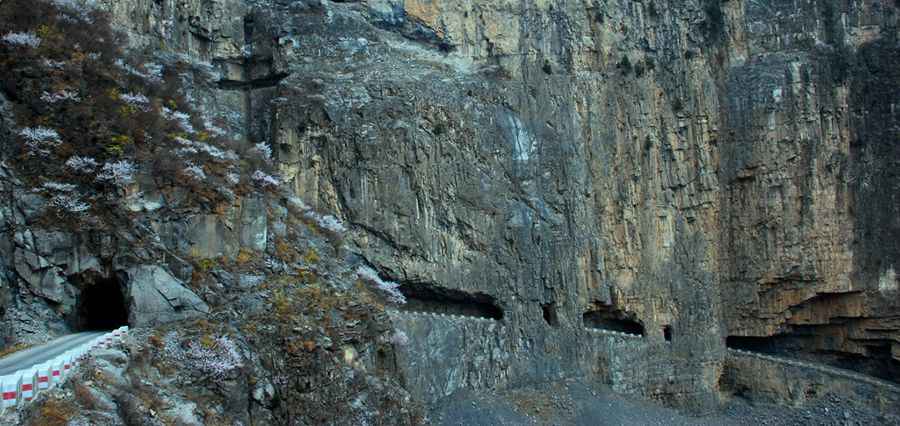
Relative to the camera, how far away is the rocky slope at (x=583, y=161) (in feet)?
134

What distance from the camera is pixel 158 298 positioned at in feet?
81.6

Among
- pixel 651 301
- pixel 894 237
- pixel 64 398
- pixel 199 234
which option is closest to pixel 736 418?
pixel 651 301

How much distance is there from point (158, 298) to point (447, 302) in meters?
19.3

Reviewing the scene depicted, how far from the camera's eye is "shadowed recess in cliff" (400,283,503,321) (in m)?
41.8

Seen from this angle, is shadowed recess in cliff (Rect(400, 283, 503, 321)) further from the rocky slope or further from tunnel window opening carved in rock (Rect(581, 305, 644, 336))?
tunnel window opening carved in rock (Rect(581, 305, 644, 336))

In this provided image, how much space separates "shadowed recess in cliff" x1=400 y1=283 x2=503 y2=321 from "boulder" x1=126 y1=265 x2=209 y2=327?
1670 centimetres

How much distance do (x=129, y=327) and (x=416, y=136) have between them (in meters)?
20.1

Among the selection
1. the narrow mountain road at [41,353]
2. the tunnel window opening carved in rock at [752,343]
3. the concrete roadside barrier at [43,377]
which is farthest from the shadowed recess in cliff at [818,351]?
the concrete roadside barrier at [43,377]

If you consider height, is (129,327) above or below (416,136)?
below

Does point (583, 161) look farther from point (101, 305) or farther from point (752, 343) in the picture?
point (101, 305)

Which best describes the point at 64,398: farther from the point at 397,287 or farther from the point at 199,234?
the point at 397,287

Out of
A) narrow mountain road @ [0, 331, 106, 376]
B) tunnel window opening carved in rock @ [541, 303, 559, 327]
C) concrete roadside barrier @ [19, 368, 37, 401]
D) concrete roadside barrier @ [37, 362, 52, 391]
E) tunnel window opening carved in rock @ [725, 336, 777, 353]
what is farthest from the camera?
tunnel window opening carved in rock @ [725, 336, 777, 353]

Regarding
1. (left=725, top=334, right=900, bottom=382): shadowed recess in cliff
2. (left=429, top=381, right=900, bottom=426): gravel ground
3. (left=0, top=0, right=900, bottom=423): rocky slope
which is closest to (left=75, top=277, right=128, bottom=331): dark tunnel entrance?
(left=0, top=0, right=900, bottom=423): rocky slope

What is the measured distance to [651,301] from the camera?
45.7 metres
